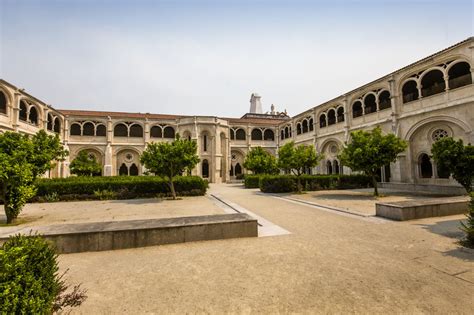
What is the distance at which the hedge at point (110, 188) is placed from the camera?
13453mm

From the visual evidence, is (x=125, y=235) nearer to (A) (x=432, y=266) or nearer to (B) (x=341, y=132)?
(A) (x=432, y=266)

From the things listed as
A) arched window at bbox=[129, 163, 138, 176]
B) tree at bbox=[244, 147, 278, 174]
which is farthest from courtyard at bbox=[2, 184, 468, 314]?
arched window at bbox=[129, 163, 138, 176]

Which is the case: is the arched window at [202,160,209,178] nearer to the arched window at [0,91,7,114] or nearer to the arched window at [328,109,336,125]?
the arched window at [328,109,336,125]

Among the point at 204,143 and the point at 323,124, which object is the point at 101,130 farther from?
the point at 323,124

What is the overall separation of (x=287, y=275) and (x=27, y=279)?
3491 mm

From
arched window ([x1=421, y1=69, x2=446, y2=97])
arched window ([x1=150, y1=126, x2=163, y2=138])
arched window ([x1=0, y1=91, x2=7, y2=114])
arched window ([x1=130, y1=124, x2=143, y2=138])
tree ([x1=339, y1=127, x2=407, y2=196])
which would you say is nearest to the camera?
tree ([x1=339, y1=127, x2=407, y2=196])

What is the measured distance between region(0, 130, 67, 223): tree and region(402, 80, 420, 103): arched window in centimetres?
2640

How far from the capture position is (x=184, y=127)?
35281mm

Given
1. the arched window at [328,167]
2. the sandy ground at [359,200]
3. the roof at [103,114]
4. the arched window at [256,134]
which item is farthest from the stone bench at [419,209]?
the roof at [103,114]

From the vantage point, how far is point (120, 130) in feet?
120

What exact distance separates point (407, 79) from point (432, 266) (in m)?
21.5

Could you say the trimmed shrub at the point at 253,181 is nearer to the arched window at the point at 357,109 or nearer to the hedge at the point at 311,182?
the hedge at the point at 311,182

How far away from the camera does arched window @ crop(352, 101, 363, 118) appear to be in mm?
25109

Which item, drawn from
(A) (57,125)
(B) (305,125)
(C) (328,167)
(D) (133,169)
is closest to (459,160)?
(C) (328,167)
